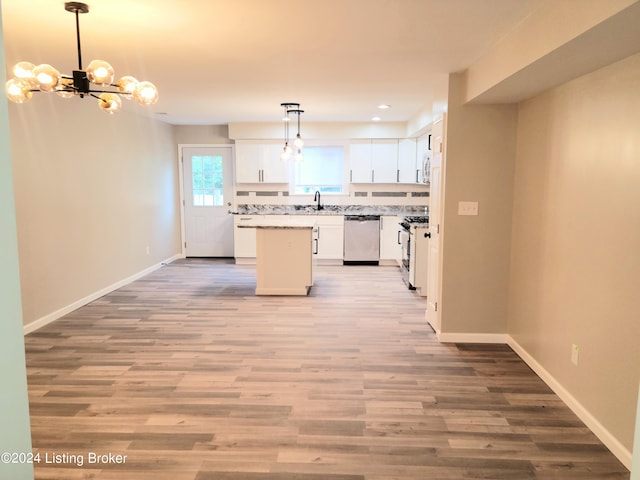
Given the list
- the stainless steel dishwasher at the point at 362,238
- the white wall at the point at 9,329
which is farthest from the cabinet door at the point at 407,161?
the white wall at the point at 9,329

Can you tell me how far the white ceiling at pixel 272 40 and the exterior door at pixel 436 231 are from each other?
2.06 feet

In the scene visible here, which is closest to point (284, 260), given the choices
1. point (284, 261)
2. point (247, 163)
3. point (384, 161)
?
point (284, 261)

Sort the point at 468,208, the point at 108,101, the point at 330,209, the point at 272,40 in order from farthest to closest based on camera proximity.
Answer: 1. the point at 330,209
2. the point at 468,208
3. the point at 272,40
4. the point at 108,101

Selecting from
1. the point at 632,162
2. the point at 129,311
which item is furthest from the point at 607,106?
the point at 129,311

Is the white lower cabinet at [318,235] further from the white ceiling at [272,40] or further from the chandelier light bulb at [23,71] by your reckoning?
the chandelier light bulb at [23,71]

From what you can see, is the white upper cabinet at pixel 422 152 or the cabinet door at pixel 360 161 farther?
the cabinet door at pixel 360 161

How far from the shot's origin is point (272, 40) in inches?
124

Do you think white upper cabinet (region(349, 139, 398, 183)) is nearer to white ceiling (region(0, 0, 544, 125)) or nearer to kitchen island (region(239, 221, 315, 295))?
kitchen island (region(239, 221, 315, 295))

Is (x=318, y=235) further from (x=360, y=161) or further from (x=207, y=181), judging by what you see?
(x=207, y=181)

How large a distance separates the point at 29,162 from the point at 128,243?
2260mm

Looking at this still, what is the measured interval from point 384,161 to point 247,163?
2.50 meters

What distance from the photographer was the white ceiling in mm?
2551

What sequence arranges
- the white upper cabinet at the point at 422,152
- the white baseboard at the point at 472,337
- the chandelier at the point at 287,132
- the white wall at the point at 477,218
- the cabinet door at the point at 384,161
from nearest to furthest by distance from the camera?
the white wall at the point at 477,218, the white baseboard at the point at 472,337, the chandelier at the point at 287,132, the white upper cabinet at the point at 422,152, the cabinet door at the point at 384,161

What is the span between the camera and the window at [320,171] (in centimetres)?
835
